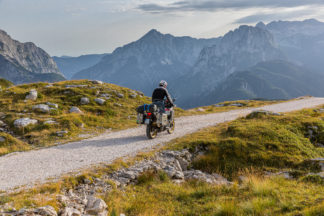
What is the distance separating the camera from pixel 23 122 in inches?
715

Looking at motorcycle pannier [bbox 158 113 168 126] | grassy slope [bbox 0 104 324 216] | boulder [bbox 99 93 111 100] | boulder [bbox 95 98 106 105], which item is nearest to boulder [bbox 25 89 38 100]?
boulder [bbox 95 98 106 105]

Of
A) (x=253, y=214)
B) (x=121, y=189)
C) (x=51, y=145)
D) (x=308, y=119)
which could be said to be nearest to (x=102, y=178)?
(x=121, y=189)

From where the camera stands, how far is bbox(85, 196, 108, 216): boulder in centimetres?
687

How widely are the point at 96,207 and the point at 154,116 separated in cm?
920

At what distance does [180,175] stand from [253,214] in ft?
15.0

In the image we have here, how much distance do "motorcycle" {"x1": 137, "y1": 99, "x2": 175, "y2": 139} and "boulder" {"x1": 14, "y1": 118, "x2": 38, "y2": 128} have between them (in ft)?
31.6

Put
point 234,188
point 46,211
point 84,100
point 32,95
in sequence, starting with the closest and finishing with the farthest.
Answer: point 46,211 < point 234,188 < point 32,95 < point 84,100

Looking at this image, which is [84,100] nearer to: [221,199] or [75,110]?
[75,110]

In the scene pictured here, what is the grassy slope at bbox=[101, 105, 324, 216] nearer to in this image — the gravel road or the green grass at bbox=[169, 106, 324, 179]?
the green grass at bbox=[169, 106, 324, 179]

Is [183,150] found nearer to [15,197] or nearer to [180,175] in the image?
[180,175]

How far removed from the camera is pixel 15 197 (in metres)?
7.12

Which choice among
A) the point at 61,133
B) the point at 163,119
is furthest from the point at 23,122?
the point at 163,119

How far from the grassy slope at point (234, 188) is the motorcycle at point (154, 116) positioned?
6.75ft

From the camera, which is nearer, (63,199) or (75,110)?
(63,199)
